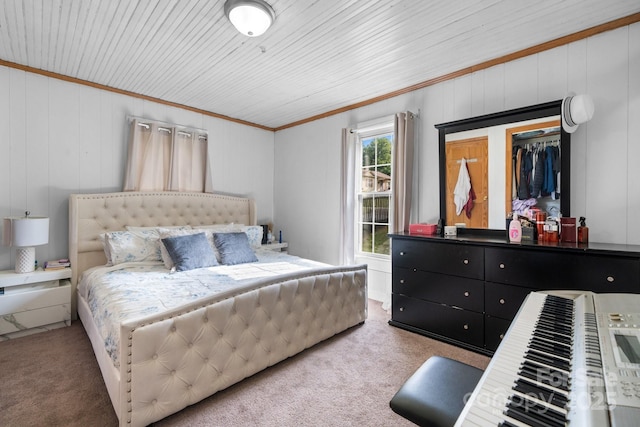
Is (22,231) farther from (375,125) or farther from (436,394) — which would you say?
(375,125)

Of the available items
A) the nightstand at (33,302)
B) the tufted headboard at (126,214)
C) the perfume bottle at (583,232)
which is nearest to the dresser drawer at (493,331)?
the perfume bottle at (583,232)

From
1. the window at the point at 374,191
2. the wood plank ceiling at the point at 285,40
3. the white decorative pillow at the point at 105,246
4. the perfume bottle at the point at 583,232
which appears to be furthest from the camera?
the window at the point at 374,191

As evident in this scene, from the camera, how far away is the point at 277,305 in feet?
7.04

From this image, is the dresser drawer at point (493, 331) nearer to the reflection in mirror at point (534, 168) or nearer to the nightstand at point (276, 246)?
the reflection in mirror at point (534, 168)

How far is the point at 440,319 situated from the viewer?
2570mm

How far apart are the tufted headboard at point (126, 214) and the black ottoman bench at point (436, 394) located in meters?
3.35

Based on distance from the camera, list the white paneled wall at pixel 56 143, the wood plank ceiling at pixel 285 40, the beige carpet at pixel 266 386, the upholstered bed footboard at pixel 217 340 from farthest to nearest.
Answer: the white paneled wall at pixel 56 143 < the wood plank ceiling at pixel 285 40 < the beige carpet at pixel 266 386 < the upholstered bed footboard at pixel 217 340

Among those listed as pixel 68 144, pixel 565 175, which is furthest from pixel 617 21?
pixel 68 144

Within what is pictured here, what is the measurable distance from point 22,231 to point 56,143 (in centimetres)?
102

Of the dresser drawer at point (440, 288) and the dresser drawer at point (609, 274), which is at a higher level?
the dresser drawer at point (609, 274)

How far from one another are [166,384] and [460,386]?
144 cm

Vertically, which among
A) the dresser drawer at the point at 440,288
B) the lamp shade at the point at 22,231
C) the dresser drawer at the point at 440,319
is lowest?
the dresser drawer at the point at 440,319

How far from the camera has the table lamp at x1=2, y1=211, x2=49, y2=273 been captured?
2.54 metres

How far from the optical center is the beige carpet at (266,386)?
1.63 metres
